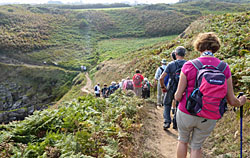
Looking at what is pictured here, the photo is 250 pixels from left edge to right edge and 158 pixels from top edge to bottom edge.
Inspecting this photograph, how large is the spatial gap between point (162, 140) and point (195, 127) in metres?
2.50

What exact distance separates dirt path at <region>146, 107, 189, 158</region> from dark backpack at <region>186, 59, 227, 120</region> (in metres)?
2.12

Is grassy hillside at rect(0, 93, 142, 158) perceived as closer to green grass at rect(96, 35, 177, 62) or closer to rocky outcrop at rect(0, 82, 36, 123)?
rocky outcrop at rect(0, 82, 36, 123)

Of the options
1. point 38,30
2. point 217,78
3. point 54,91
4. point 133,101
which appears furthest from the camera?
point 38,30

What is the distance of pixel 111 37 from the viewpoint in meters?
78.8

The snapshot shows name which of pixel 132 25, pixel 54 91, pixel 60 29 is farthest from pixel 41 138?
pixel 132 25

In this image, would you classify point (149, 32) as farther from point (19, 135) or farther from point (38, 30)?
point (19, 135)

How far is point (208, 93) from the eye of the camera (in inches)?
102

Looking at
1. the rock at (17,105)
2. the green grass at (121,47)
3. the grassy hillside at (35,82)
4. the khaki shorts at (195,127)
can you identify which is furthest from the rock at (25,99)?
the khaki shorts at (195,127)

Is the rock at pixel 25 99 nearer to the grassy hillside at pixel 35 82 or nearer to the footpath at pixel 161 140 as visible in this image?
the grassy hillside at pixel 35 82

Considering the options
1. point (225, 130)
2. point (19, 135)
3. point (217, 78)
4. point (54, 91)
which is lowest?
point (54, 91)

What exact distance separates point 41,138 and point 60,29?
79.4 meters

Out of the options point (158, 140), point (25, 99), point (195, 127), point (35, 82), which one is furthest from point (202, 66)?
point (35, 82)

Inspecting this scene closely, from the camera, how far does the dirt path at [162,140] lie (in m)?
4.70

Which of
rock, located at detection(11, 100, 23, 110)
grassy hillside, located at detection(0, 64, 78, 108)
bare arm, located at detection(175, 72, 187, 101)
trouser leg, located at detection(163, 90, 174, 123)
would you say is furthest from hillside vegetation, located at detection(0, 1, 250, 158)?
rock, located at detection(11, 100, 23, 110)
